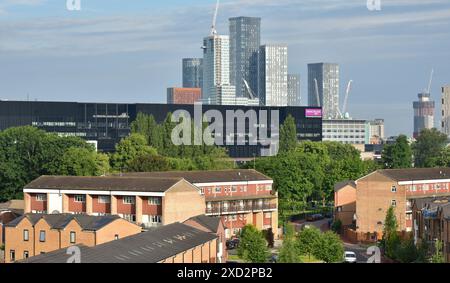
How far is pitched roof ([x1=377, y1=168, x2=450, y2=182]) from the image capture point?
38522 millimetres

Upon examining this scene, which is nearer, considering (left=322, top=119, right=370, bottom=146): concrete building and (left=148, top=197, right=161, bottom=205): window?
(left=148, top=197, right=161, bottom=205): window

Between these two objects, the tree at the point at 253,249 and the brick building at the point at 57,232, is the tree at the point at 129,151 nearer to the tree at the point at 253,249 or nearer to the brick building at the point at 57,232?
the tree at the point at 253,249

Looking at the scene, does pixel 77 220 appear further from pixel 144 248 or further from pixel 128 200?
pixel 144 248

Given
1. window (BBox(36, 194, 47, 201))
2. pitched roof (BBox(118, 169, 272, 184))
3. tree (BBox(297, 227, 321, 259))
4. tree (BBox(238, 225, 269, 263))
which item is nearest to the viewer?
tree (BBox(238, 225, 269, 263))

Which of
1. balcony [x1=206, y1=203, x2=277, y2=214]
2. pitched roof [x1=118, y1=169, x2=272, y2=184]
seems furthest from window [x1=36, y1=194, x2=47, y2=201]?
balcony [x1=206, y1=203, x2=277, y2=214]

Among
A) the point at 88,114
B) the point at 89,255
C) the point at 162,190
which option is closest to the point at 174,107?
the point at 88,114

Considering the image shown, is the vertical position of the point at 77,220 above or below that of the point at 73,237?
above

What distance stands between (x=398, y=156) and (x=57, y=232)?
3522 cm

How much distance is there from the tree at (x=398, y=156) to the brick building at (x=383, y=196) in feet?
57.5

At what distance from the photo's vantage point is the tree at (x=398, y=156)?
57.0 meters

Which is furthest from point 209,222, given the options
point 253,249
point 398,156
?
point 398,156

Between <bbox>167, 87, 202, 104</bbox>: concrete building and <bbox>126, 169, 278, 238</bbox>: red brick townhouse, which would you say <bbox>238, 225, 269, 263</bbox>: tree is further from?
<bbox>167, 87, 202, 104</bbox>: concrete building

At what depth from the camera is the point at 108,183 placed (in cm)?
3456
